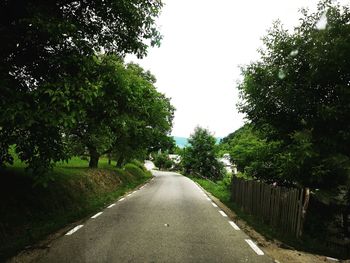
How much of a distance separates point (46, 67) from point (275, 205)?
698 cm

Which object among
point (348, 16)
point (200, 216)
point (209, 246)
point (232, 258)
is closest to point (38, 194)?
point (200, 216)

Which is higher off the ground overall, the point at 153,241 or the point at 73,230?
the point at 153,241

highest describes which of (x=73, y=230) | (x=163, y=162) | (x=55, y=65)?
(x=163, y=162)

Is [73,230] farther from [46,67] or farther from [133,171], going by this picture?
[133,171]

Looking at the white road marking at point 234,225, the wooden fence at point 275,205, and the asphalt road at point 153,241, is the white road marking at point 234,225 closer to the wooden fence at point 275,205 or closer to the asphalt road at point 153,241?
the asphalt road at point 153,241

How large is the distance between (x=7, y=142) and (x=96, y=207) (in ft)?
21.5

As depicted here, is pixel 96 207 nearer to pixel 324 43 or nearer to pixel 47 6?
pixel 47 6

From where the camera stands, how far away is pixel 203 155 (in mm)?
48031

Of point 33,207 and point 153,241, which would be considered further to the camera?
point 33,207

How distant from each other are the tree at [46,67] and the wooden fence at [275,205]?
5.48m

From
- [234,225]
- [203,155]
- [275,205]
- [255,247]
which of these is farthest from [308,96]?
[203,155]

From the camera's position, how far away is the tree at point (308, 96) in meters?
8.48

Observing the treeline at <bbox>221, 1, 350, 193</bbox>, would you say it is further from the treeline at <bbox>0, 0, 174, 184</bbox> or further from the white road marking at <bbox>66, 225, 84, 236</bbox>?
the white road marking at <bbox>66, 225, 84, 236</bbox>

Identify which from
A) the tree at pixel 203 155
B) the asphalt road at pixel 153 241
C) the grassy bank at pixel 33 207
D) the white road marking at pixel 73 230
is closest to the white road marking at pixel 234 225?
the asphalt road at pixel 153 241
